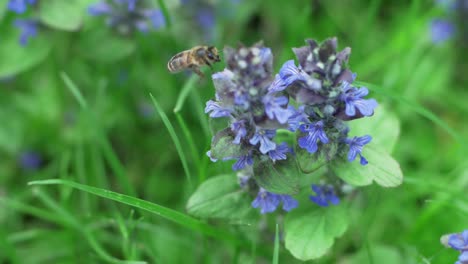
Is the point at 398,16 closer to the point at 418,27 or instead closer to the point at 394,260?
the point at 418,27

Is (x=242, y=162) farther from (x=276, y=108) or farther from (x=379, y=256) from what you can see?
(x=379, y=256)

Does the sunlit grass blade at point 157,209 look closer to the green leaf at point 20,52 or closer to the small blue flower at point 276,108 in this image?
the small blue flower at point 276,108

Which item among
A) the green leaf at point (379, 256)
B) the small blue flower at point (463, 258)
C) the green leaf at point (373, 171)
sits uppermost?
the green leaf at point (373, 171)

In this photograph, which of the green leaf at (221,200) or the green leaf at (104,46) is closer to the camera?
the green leaf at (221,200)

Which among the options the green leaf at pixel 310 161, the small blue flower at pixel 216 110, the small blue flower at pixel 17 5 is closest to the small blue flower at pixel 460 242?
the green leaf at pixel 310 161

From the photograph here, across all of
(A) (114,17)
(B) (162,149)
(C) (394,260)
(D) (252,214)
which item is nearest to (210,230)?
(D) (252,214)

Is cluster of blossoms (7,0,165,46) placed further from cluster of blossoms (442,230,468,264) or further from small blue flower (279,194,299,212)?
cluster of blossoms (442,230,468,264)

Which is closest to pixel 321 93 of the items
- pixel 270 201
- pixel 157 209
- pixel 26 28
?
pixel 270 201

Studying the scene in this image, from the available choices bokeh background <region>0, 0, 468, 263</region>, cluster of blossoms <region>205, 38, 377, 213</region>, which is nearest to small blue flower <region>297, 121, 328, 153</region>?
cluster of blossoms <region>205, 38, 377, 213</region>
